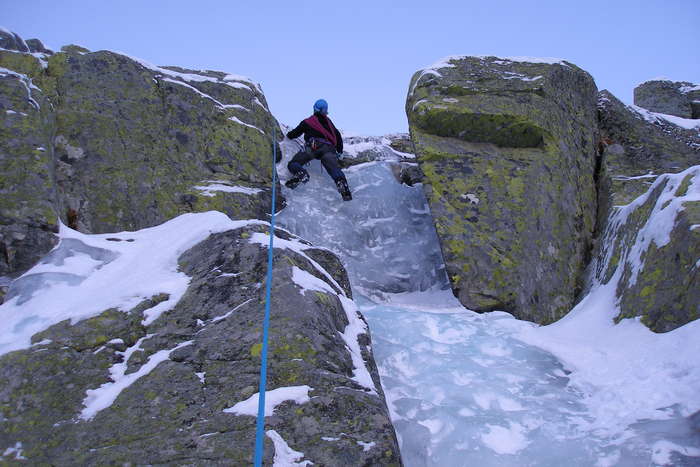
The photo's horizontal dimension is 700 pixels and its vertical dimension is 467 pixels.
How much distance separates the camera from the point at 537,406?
3518 millimetres

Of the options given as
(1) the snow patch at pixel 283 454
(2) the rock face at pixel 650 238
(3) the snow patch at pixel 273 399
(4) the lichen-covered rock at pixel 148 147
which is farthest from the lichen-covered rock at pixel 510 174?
(1) the snow patch at pixel 283 454

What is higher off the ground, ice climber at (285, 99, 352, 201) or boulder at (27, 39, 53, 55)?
boulder at (27, 39, 53, 55)

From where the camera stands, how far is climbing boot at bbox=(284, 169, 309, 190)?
7344 millimetres

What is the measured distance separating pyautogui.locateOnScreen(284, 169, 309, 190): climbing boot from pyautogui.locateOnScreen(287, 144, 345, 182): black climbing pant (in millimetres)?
74

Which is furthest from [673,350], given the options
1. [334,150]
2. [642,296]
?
[334,150]

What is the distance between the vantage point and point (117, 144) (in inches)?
245

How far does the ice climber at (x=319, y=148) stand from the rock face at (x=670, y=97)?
27.2 feet

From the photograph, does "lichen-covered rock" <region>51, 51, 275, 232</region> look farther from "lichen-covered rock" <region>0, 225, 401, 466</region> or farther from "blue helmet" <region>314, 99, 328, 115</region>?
"lichen-covered rock" <region>0, 225, 401, 466</region>

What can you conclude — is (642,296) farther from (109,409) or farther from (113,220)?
(113,220)

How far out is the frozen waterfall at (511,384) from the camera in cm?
289

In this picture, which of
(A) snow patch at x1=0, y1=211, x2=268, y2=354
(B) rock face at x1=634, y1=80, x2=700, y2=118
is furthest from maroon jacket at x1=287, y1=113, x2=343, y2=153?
(B) rock face at x1=634, y1=80, x2=700, y2=118

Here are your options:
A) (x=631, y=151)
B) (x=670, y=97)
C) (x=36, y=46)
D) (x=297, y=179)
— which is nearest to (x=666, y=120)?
(x=631, y=151)

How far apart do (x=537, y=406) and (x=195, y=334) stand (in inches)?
101

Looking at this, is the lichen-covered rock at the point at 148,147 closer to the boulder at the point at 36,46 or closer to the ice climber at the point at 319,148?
the ice climber at the point at 319,148
